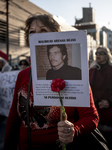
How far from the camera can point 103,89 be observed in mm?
3205

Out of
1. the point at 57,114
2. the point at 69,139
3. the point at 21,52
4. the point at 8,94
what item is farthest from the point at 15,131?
the point at 21,52

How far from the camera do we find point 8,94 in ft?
13.9

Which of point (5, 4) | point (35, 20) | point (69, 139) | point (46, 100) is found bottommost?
point (69, 139)

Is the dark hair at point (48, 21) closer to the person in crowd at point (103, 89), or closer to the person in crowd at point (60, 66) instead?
the person in crowd at point (60, 66)

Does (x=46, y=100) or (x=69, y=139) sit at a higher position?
(x=46, y=100)

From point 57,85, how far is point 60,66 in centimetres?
11

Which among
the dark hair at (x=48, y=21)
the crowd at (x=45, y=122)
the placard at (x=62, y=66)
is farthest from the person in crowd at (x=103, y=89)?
the placard at (x=62, y=66)

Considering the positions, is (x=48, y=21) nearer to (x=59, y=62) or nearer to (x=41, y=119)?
(x=59, y=62)

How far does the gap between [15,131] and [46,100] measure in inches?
25.2

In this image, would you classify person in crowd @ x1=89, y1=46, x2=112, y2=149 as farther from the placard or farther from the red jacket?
the placard

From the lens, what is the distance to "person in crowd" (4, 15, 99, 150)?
1253 mm

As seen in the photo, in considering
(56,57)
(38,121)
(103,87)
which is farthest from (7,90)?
(56,57)

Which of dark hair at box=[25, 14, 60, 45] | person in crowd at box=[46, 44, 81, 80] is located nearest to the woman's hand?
person in crowd at box=[46, 44, 81, 80]

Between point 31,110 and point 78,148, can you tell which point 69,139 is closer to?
point 78,148
